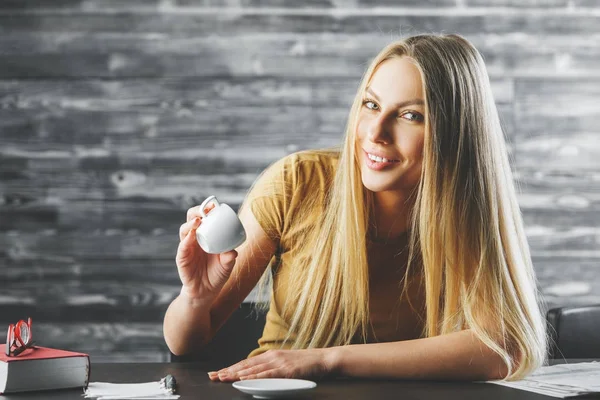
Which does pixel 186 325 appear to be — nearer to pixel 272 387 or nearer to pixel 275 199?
pixel 275 199

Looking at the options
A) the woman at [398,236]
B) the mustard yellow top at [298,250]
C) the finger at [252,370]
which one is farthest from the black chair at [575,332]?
the finger at [252,370]

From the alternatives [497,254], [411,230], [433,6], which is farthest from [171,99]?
[497,254]

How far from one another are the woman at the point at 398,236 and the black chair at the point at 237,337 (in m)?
0.08

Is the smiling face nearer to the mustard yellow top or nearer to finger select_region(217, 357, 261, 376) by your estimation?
the mustard yellow top

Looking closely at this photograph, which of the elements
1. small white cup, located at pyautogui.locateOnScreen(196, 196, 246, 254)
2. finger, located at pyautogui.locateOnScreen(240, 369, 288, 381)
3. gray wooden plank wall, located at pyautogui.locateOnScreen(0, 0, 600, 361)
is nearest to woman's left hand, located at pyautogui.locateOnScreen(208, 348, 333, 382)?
finger, located at pyautogui.locateOnScreen(240, 369, 288, 381)

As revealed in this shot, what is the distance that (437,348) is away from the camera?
4.76ft

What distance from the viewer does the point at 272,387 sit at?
1163 millimetres

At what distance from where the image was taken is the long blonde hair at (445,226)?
1.62 meters

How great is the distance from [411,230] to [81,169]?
1.44m

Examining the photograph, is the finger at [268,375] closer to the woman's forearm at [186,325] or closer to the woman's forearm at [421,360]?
the woman's forearm at [421,360]

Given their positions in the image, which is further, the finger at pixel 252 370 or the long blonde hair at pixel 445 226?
the long blonde hair at pixel 445 226

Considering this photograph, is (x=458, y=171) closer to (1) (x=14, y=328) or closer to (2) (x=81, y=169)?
(1) (x=14, y=328)

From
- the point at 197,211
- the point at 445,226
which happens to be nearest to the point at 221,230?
the point at 197,211

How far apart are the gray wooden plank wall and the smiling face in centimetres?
112
